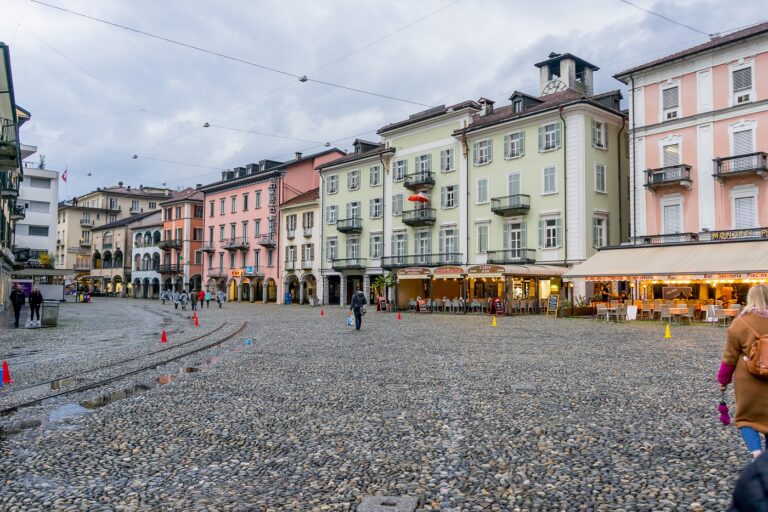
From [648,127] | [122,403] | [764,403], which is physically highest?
[648,127]

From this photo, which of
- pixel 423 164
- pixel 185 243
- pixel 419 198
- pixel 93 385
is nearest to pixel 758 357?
pixel 93 385

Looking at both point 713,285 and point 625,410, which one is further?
point 713,285

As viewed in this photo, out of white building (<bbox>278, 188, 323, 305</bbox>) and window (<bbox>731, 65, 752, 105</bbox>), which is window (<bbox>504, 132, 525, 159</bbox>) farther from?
white building (<bbox>278, 188, 323, 305</bbox>)

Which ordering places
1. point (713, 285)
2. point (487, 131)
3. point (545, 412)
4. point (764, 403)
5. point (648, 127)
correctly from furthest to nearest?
point (487, 131), point (648, 127), point (713, 285), point (545, 412), point (764, 403)

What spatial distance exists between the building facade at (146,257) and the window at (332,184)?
34.8 meters

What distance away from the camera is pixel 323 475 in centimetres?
569

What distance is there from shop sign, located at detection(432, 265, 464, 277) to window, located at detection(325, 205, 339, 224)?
1935 cm

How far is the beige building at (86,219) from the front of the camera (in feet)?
329

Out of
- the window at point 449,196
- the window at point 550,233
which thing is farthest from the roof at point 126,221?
the window at point 550,233

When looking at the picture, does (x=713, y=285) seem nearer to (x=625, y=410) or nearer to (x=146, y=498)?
(x=625, y=410)

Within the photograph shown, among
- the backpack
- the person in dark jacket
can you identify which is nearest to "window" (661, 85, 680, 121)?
the backpack

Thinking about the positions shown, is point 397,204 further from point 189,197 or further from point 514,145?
point 189,197

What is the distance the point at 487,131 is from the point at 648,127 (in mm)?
11398

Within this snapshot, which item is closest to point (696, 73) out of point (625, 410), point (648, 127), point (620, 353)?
point (648, 127)
